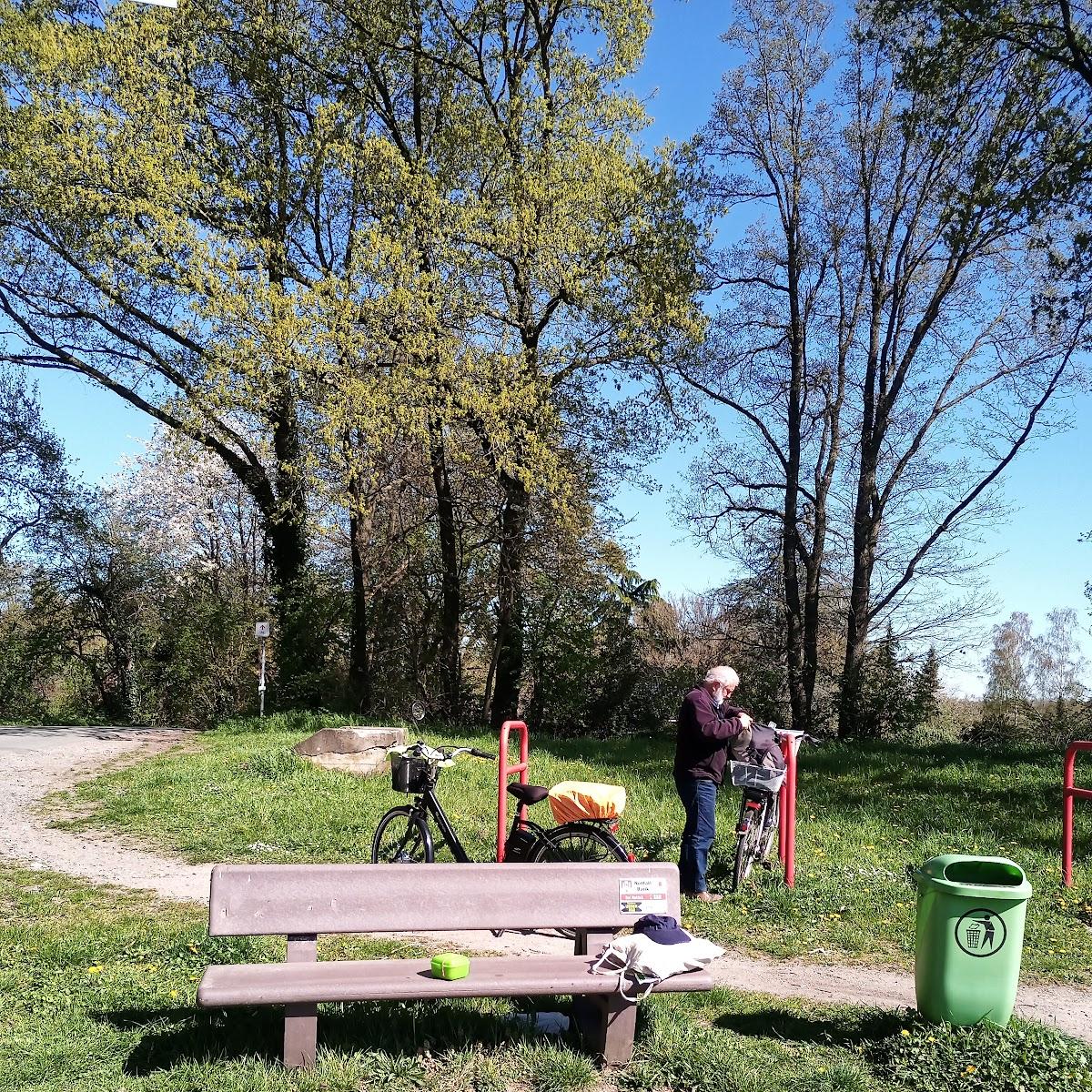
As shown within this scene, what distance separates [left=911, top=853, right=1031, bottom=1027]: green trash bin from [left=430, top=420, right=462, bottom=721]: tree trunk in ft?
53.3

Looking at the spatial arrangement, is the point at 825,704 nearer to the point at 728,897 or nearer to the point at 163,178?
the point at 728,897

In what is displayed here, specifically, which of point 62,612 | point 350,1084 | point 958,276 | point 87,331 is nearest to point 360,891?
point 350,1084

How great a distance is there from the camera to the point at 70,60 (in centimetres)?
1834

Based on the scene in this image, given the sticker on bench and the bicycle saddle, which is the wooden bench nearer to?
the sticker on bench

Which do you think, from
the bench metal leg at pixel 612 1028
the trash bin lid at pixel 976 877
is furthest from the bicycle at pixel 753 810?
the bench metal leg at pixel 612 1028

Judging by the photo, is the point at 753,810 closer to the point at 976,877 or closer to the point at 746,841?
the point at 746,841

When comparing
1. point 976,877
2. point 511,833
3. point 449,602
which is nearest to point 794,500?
point 449,602

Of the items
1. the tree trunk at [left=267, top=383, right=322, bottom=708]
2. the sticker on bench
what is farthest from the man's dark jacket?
the tree trunk at [left=267, top=383, right=322, bottom=708]

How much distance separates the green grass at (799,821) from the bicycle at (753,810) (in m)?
0.22

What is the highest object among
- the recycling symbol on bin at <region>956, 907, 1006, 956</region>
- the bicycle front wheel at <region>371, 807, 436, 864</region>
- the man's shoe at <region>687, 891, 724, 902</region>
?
the recycling symbol on bin at <region>956, 907, 1006, 956</region>

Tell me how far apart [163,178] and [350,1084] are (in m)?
18.2

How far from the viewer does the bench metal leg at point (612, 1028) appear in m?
4.37

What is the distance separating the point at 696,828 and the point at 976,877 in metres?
2.49

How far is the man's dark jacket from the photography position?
719cm
